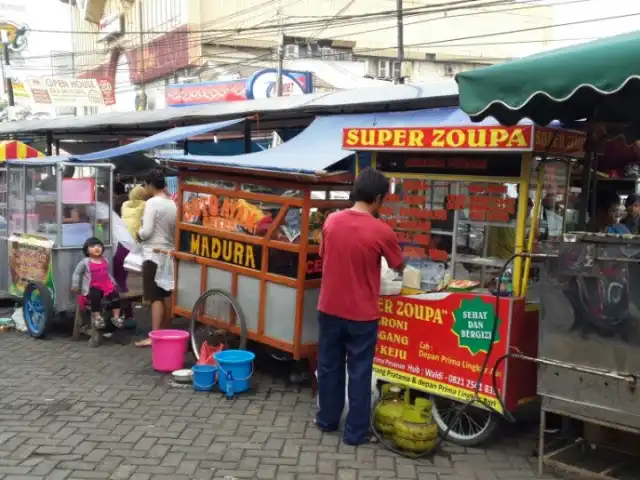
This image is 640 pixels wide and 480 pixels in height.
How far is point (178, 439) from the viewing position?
4.55 metres

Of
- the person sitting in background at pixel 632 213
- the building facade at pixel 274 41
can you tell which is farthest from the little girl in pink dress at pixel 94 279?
the building facade at pixel 274 41

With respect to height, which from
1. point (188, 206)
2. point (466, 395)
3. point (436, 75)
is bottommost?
point (466, 395)

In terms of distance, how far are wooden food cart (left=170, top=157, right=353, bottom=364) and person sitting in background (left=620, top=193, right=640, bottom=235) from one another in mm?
3213

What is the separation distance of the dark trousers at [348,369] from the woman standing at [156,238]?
113 inches

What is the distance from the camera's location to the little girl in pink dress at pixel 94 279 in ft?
22.5

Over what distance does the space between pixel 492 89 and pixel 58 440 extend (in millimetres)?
3533

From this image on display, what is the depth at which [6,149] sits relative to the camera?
1227 centimetres

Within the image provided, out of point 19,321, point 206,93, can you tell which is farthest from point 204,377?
point 206,93

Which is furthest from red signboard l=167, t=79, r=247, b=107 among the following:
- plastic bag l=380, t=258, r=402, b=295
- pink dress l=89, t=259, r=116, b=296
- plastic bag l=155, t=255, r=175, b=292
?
plastic bag l=380, t=258, r=402, b=295

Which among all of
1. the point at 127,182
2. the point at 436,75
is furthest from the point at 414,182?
the point at 436,75

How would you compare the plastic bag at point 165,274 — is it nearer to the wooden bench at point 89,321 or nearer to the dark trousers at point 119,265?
the wooden bench at point 89,321

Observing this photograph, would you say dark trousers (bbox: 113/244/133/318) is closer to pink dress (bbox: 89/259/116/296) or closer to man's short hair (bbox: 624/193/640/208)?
pink dress (bbox: 89/259/116/296)

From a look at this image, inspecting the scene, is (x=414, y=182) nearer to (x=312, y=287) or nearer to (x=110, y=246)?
(x=312, y=287)

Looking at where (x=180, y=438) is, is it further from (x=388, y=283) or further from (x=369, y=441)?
(x=388, y=283)
